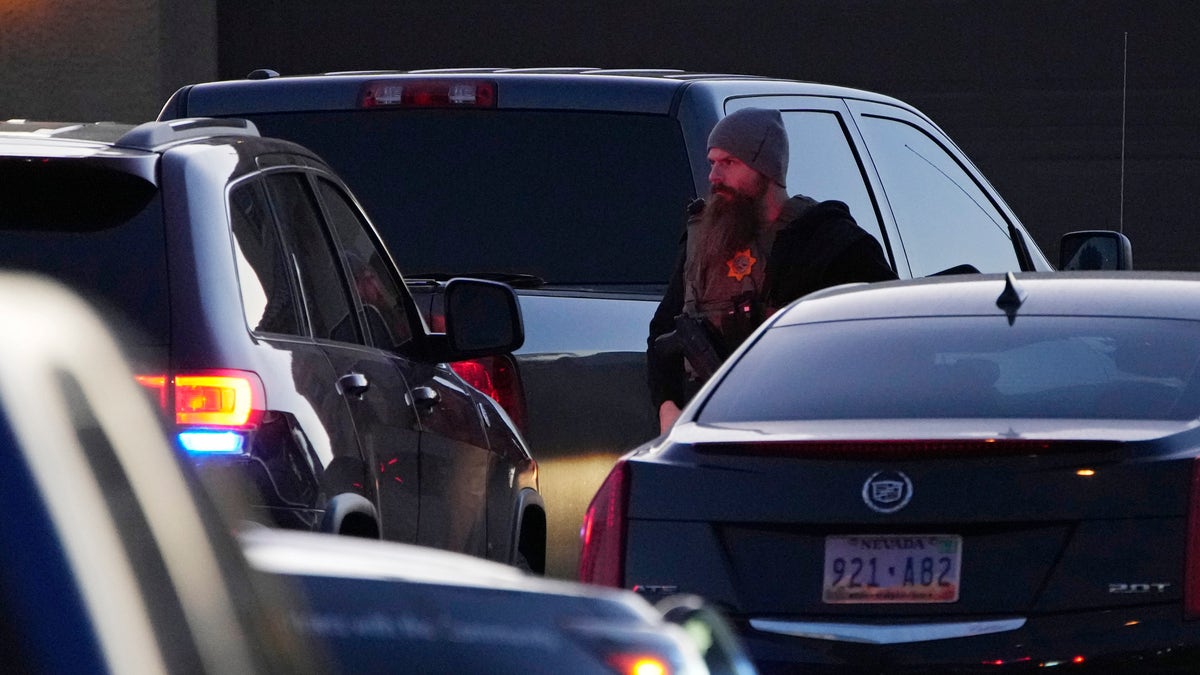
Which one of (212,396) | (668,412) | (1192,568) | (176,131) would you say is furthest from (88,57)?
(1192,568)

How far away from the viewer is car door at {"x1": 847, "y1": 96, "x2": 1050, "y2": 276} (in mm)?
8453

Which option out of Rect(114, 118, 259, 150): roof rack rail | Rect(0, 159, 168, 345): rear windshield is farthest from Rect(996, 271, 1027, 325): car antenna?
Rect(0, 159, 168, 345): rear windshield

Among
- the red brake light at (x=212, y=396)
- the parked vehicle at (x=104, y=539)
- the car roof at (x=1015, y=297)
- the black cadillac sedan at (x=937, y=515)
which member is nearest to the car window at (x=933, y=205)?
the car roof at (x=1015, y=297)

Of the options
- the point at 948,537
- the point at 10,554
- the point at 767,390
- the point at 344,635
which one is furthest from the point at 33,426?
the point at 767,390

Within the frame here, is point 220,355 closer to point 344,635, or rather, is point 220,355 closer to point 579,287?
point 344,635

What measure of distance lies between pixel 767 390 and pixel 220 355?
1615 millimetres

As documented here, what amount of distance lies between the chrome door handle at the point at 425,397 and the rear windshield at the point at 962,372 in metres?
0.68

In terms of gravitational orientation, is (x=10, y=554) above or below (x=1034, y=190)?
above

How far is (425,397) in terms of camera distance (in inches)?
218

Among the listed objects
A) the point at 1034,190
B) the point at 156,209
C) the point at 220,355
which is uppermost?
the point at 156,209

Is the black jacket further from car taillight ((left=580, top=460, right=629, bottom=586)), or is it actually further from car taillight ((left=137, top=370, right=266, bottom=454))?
car taillight ((left=137, top=370, right=266, bottom=454))

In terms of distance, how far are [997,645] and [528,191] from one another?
313cm

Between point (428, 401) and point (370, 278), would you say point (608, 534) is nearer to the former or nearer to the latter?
point (428, 401)

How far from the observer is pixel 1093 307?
5.58 metres
